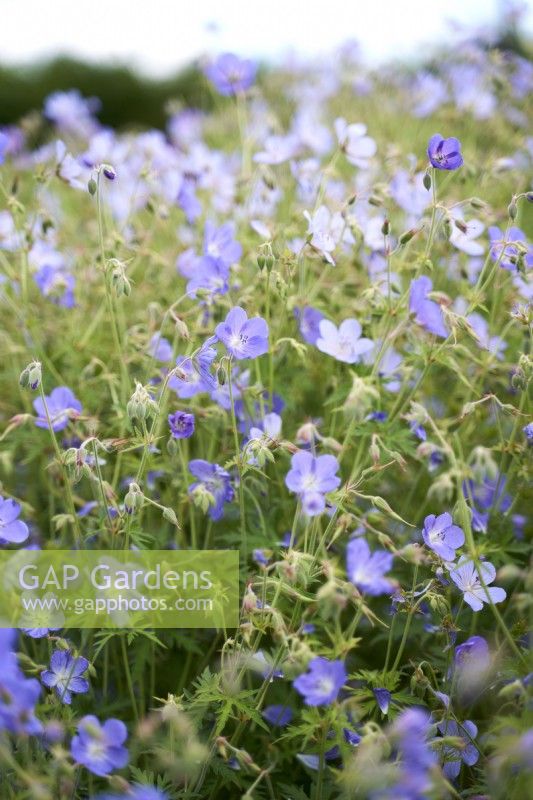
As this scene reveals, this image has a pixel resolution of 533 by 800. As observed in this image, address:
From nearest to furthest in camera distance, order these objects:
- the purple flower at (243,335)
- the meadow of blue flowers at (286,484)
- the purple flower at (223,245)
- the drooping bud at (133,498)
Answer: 1. the meadow of blue flowers at (286,484)
2. the drooping bud at (133,498)
3. the purple flower at (243,335)
4. the purple flower at (223,245)

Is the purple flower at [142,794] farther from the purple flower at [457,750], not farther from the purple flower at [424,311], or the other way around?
the purple flower at [424,311]

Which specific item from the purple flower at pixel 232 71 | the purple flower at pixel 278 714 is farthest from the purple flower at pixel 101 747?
the purple flower at pixel 232 71

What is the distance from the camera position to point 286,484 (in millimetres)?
1686

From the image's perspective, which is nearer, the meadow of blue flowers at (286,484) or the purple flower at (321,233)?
the meadow of blue flowers at (286,484)

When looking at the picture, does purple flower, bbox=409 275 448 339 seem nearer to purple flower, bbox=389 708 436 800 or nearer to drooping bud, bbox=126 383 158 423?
drooping bud, bbox=126 383 158 423

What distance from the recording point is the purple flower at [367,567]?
132cm

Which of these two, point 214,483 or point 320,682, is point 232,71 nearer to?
point 214,483

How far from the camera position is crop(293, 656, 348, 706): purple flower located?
1276 millimetres

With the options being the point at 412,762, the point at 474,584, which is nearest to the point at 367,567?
the point at 412,762

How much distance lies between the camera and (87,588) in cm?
171

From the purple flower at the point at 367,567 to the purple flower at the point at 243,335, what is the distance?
1.64 feet

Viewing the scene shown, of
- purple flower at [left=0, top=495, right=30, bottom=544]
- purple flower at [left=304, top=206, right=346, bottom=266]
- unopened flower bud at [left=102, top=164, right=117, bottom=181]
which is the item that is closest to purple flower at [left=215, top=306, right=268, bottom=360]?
purple flower at [left=304, top=206, right=346, bottom=266]

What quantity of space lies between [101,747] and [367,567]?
537 mm

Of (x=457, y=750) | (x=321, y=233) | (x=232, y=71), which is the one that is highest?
(x=232, y=71)
